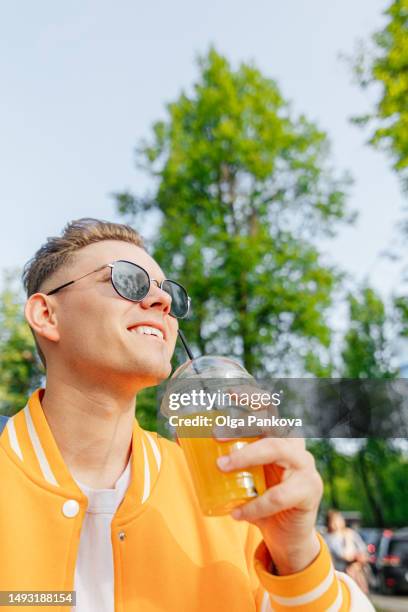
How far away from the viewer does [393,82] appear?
911 cm

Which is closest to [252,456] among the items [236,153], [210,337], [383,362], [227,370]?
[227,370]

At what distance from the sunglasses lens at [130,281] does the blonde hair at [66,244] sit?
0.22m

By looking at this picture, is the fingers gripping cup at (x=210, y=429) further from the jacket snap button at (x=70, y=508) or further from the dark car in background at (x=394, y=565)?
the dark car in background at (x=394, y=565)

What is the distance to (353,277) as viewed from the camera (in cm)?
1553

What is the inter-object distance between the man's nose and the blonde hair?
0.96 ft

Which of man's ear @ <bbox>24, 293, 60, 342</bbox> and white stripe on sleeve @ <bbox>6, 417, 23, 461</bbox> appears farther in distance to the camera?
man's ear @ <bbox>24, 293, 60, 342</bbox>

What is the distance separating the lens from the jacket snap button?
150cm

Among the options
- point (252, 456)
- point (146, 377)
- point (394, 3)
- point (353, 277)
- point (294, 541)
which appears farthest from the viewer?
point (353, 277)

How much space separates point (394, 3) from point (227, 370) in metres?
9.47

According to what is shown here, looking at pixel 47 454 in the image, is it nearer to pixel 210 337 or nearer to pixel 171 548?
pixel 171 548

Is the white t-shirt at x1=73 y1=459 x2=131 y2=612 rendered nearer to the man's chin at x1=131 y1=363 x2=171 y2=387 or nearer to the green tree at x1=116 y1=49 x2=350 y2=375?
the man's chin at x1=131 y1=363 x2=171 y2=387

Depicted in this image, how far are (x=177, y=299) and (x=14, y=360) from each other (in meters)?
14.2

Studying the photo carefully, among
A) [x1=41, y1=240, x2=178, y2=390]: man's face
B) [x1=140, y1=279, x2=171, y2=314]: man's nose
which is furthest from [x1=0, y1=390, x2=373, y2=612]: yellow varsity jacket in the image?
[x1=140, y1=279, x2=171, y2=314]: man's nose

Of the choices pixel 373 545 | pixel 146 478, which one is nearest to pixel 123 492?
pixel 146 478
